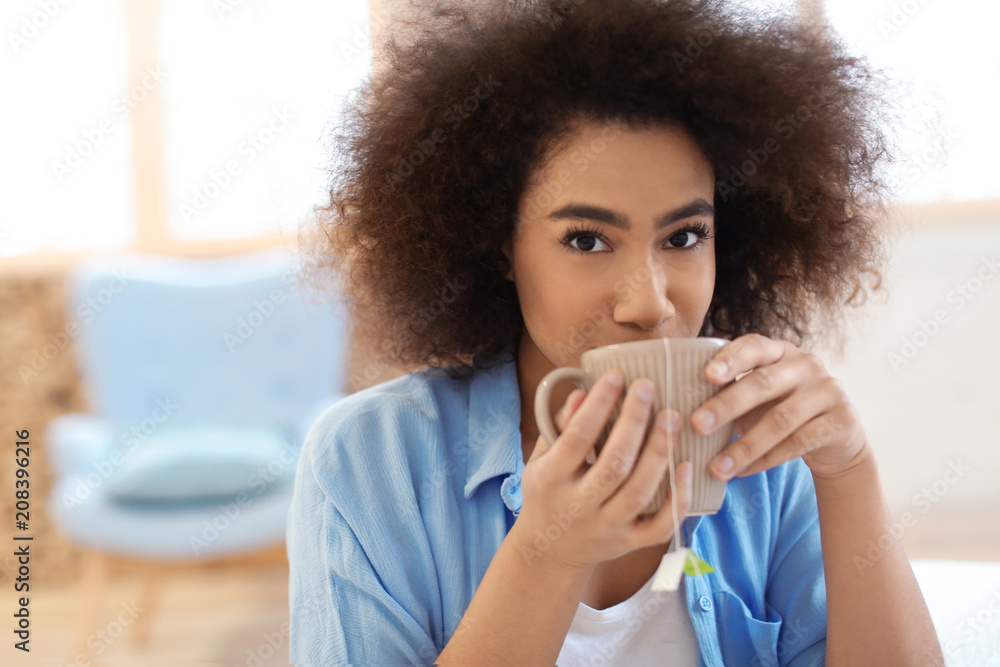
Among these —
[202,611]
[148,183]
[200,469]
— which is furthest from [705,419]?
[148,183]

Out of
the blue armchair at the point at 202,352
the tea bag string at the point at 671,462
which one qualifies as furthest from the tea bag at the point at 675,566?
the blue armchair at the point at 202,352

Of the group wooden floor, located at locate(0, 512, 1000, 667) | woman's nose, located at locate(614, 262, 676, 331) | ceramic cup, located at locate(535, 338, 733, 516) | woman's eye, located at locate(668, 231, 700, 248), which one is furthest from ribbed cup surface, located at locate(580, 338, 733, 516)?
wooden floor, located at locate(0, 512, 1000, 667)

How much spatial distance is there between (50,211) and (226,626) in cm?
151

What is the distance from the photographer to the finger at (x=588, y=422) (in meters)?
0.66

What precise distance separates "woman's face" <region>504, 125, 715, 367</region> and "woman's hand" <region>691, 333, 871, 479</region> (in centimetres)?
12

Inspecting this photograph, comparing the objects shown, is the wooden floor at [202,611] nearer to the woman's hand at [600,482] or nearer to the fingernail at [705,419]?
the woman's hand at [600,482]

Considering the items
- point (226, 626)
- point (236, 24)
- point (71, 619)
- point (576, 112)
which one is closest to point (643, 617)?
point (576, 112)

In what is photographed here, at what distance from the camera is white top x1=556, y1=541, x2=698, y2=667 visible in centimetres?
91

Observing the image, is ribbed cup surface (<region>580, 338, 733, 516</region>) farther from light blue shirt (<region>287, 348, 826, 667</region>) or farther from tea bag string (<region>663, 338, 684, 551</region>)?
light blue shirt (<region>287, 348, 826, 667</region>)

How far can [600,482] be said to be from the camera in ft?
2.21

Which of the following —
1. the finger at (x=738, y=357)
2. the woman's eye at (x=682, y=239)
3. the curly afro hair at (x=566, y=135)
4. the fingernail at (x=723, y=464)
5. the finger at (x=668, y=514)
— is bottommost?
the finger at (x=668, y=514)

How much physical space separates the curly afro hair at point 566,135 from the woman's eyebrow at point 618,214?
10 centimetres

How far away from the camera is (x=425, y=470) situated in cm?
97

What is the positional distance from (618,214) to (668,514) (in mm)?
317
